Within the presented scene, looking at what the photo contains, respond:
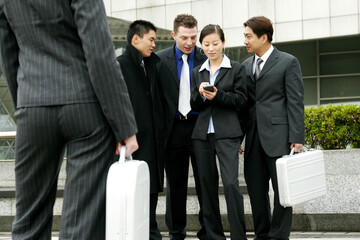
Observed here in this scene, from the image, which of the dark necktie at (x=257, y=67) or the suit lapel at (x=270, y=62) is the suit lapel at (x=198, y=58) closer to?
the dark necktie at (x=257, y=67)

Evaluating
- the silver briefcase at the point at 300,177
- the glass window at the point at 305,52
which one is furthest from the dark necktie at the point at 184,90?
the glass window at the point at 305,52

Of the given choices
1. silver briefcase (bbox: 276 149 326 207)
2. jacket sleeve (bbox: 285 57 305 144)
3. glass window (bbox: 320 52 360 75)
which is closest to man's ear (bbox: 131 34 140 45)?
jacket sleeve (bbox: 285 57 305 144)

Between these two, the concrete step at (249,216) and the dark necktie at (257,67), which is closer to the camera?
the dark necktie at (257,67)

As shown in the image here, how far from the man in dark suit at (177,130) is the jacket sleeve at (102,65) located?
9.22ft

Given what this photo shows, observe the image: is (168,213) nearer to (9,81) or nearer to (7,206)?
(7,206)

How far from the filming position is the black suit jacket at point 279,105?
5.56 m

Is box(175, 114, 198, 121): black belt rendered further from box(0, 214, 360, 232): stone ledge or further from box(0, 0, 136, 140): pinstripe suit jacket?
box(0, 0, 136, 140): pinstripe suit jacket

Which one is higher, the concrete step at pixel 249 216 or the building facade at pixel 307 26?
the building facade at pixel 307 26

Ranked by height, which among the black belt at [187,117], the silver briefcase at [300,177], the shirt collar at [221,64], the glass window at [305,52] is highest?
the glass window at [305,52]

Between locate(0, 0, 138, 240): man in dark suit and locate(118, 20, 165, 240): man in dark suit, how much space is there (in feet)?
8.02

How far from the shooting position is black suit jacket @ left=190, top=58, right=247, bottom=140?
561 centimetres

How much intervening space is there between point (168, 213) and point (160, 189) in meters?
0.56

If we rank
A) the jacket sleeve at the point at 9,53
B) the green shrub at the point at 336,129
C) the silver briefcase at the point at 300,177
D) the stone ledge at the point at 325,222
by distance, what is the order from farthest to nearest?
the green shrub at the point at 336,129, the stone ledge at the point at 325,222, the silver briefcase at the point at 300,177, the jacket sleeve at the point at 9,53

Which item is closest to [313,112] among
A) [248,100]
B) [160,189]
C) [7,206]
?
[248,100]
